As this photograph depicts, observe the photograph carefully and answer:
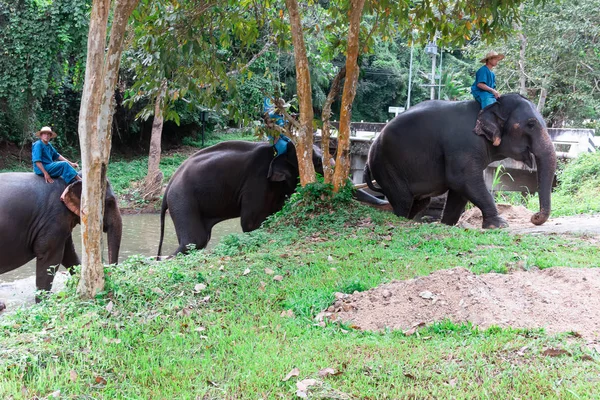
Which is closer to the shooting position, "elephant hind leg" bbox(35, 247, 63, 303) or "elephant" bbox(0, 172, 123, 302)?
"elephant" bbox(0, 172, 123, 302)

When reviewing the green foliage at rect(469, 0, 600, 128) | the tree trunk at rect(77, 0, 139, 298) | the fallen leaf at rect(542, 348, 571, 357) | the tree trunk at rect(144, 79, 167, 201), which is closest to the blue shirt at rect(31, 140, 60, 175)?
the tree trunk at rect(77, 0, 139, 298)

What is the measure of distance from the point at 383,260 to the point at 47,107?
23275mm

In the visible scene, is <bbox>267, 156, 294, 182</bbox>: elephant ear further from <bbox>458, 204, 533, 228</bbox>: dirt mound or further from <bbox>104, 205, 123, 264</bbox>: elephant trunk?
<bbox>458, 204, 533, 228</bbox>: dirt mound

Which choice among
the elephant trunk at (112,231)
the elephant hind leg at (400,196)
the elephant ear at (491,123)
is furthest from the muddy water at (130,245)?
the elephant ear at (491,123)

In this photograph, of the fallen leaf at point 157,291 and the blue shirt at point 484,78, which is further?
the blue shirt at point 484,78

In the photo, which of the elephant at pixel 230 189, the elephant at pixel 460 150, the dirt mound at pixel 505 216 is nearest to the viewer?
the elephant at pixel 460 150

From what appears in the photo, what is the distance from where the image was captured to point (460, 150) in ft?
30.9

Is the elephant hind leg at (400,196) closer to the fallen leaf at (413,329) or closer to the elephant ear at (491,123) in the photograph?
the elephant ear at (491,123)

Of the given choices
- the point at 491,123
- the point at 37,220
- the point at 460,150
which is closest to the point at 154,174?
the point at 37,220

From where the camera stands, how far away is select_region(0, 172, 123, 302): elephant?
7.71m

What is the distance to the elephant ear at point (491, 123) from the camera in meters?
9.26

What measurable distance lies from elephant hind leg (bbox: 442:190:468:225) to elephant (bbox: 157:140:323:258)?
2.32 m

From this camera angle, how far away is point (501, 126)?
9.43 m

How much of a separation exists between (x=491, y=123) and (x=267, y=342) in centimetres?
638
